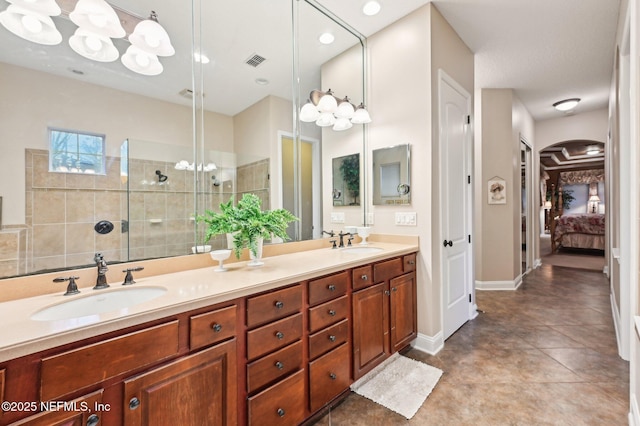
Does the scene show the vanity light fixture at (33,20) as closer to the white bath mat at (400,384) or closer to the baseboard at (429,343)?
the white bath mat at (400,384)

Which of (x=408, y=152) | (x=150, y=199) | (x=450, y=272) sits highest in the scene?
(x=408, y=152)

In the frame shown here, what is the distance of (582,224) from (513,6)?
666cm

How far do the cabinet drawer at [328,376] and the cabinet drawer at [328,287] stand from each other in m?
0.34

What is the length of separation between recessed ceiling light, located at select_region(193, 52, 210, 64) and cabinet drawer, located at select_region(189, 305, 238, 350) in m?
1.61

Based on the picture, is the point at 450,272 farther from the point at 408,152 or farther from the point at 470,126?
the point at 470,126

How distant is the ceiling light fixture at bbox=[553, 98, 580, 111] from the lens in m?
4.62

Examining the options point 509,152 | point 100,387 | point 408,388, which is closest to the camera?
point 100,387

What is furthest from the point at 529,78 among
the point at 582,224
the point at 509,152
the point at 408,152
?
the point at 582,224

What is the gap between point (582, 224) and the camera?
→ 663 cm

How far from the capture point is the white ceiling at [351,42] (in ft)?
4.85

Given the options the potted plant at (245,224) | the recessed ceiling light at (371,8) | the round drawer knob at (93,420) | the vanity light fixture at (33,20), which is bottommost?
the round drawer knob at (93,420)

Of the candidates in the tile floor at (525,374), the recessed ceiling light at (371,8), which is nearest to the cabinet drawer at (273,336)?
the tile floor at (525,374)

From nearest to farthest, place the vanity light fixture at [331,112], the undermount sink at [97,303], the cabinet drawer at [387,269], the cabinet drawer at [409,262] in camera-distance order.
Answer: the undermount sink at [97,303] → the cabinet drawer at [387,269] → the cabinet drawer at [409,262] → the vanity light fixture at [331,112]

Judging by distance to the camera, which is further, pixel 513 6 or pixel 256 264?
pixel 513 6
